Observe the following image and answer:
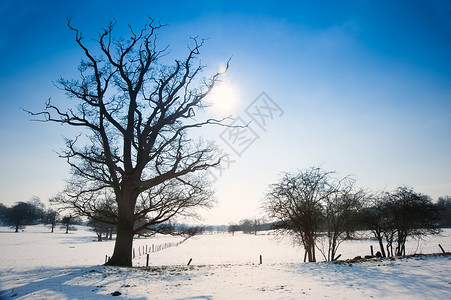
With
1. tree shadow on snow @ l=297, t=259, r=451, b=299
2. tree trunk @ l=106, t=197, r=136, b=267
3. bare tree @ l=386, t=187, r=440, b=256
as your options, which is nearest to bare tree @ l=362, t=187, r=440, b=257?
bare tree @ l=386, t=187, r=440, b=256

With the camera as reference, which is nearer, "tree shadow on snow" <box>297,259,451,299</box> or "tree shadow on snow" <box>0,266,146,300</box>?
"tree shadow on snow" <box>0,266,146,300</box>

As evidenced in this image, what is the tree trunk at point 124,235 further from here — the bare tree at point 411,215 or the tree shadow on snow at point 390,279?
the bare tree at point 411,215

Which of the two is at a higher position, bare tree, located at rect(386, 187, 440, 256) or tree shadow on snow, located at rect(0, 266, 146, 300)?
bare tree, located at rect(386, 187, 440, 256)

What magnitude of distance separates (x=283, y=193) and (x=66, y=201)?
14.2 metres

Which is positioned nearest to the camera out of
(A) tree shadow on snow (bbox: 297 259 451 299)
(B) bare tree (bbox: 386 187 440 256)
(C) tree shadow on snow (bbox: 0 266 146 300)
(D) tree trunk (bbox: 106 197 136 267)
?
(C) tree shadow on snow (bbox: 0 266 146 300)

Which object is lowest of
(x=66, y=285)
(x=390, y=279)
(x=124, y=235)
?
(x=66, y=285)

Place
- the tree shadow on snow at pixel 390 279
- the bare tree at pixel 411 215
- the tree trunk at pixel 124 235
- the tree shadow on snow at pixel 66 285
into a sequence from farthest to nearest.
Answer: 1. the bare tree at pixel 411 215
2. the tree trunk at pixel 124 235
3. the tree shadow on snow at pixel 390 279
4. the tree shadow on snow at pixel 66 285

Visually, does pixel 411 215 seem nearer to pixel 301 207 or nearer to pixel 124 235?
pixel 301 207

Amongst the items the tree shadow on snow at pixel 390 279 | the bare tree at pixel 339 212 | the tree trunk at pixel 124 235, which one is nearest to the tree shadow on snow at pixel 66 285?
the tree trunk at pixel 124 235

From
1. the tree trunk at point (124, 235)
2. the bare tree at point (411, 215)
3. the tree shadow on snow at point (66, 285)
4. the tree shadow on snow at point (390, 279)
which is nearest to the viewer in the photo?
the tree shadow on snow at point (66, 285)

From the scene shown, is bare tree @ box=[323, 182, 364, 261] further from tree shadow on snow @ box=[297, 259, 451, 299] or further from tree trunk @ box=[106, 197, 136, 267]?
tree trunk @ box=[106, 197, 136, 267]

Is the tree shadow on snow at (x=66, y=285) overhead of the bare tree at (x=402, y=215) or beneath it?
beneath

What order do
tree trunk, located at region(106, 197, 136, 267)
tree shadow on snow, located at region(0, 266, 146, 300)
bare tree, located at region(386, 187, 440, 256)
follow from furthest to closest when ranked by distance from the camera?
bare tree, located at region(386, 187, 440, 256)
tree trunk, located at region(106, 197, 136, 267)
tree shadow on snow, located at region(0, 266, 146, 300)

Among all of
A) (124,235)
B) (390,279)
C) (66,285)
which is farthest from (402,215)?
(66,285)
